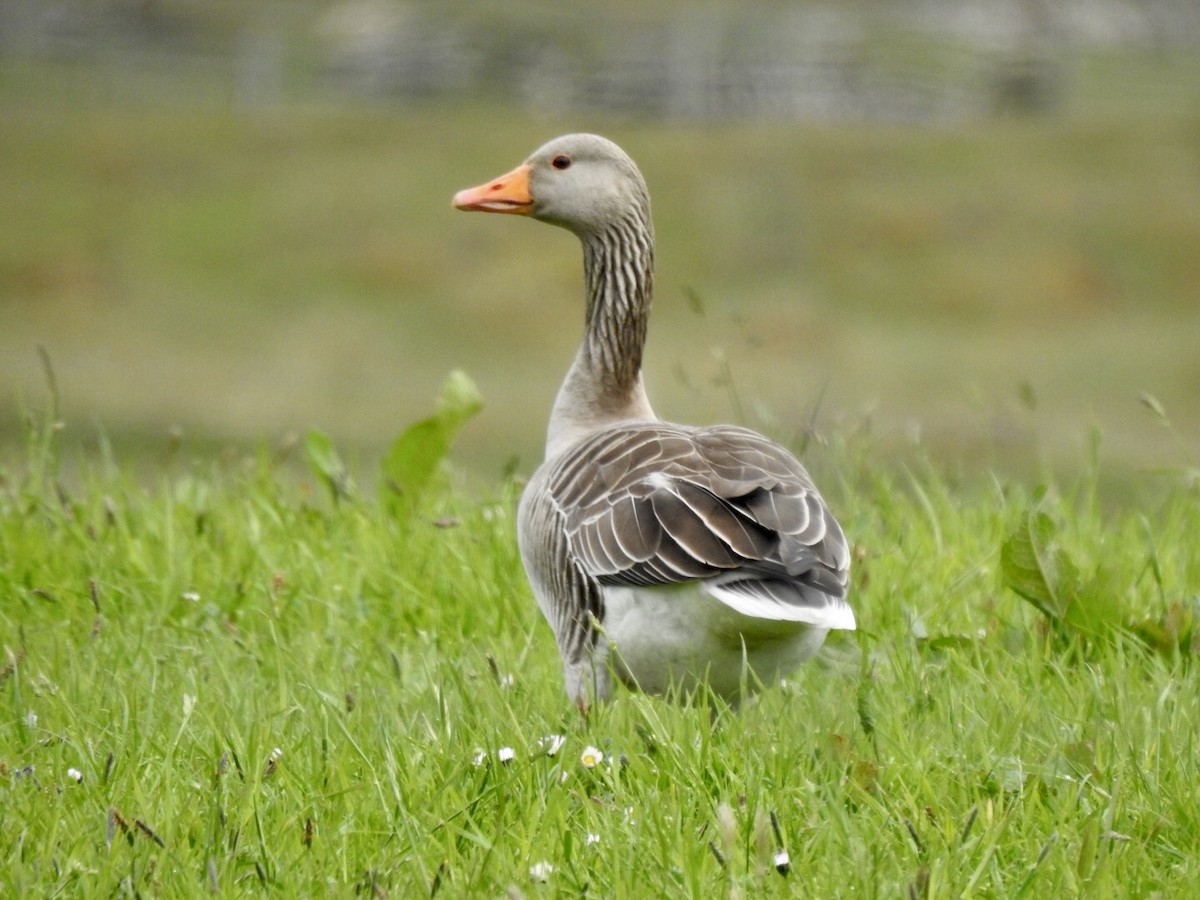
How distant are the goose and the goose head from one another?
2.28ft

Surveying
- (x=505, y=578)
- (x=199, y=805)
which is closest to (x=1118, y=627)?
(x=505, y=578)

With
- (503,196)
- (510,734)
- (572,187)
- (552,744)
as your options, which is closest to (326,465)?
(503,196)

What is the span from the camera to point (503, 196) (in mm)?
4656

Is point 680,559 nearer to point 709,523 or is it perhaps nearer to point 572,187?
point 709,523

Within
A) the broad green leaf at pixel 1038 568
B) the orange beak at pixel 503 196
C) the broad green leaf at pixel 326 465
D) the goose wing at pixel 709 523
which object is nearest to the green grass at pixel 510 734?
the broad green leaf at pixel 1038 568

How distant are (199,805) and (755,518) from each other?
1366mm

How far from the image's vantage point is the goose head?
467 centimetres

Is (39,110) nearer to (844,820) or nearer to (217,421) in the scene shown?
(217,421)

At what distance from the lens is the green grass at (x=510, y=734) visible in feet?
9.23

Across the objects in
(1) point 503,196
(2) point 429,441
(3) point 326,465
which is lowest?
(3) point 326,465

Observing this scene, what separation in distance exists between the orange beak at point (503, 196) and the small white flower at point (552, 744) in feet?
6.20

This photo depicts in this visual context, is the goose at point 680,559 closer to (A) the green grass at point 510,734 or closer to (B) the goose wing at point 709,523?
(B) the goose wing at point 709,523

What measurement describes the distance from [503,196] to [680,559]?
1616mm

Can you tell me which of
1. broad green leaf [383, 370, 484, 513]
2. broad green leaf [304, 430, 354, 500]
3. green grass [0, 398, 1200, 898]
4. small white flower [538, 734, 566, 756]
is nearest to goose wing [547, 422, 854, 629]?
green grass [0, 398, 1200, 898]
